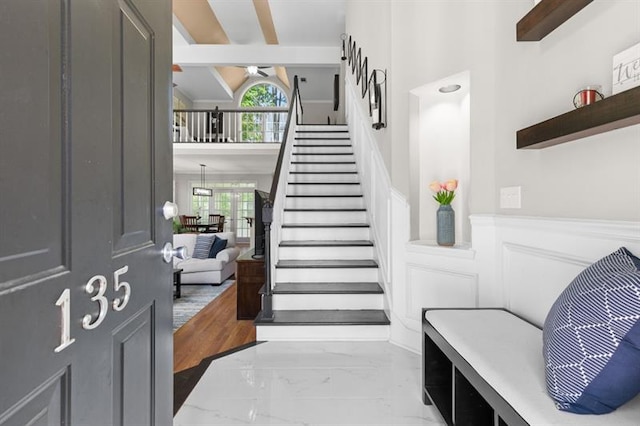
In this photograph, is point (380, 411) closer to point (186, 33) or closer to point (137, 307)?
point (137, 307)

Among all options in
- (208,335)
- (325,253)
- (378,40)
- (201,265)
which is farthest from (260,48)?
(208,335)

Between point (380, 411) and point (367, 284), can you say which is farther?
point (367, 284)

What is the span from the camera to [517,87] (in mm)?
1867

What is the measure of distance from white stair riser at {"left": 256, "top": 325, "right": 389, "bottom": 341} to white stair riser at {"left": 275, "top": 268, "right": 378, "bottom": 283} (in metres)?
0.54

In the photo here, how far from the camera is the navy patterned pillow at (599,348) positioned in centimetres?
89

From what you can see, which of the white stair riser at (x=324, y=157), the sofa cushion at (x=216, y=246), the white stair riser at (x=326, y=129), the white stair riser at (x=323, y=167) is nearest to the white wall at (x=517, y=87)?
the white stair riser at (x=323, y=167)

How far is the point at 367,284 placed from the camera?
3152 mm

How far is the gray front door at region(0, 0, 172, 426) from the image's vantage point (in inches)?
20.7

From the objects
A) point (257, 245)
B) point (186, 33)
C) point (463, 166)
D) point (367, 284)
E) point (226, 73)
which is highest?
point (226, 73)

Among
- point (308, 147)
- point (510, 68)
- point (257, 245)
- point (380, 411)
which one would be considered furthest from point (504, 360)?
point (308, 147)

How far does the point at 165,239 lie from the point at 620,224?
162 centimetres

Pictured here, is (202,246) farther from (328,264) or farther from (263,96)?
(263,96)

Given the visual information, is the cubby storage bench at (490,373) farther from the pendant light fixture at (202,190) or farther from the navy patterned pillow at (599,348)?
the pendant light fixture at (202,190)

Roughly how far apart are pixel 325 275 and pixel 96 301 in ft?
8.41
